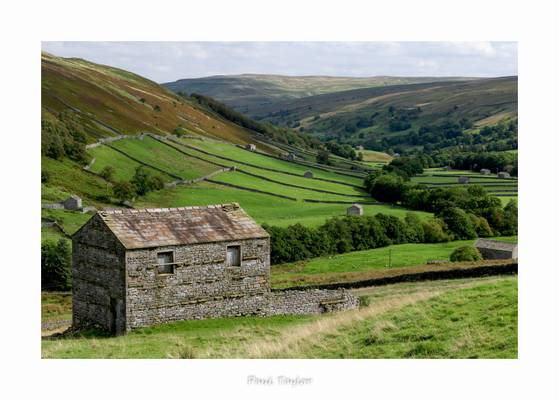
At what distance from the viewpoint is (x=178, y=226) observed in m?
29.6

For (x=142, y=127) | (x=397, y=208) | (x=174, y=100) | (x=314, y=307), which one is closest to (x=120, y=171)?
(x=142, y=127)

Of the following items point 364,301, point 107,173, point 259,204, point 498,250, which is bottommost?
point 364,301

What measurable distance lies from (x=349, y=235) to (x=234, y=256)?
1281 inches

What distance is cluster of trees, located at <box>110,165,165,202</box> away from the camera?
61.7 m

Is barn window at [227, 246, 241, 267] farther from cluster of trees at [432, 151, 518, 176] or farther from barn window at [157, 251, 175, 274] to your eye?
cluster of trees at [432, 151, 518, 176]

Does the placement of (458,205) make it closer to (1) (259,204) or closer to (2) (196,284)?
(1) (259,204)

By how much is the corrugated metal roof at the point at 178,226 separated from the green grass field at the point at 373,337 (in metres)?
3.31

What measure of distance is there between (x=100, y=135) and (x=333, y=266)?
32749 millimetres

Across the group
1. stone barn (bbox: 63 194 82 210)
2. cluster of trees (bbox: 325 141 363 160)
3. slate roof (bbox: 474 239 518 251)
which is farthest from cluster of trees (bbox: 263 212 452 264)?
cluster of trees (bbox: 325 141 363 160)

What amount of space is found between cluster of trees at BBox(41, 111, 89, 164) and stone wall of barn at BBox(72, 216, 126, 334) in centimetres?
3460

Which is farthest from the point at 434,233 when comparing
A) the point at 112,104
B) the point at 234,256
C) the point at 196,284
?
the point at 112,104

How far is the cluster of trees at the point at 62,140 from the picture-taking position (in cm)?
6394

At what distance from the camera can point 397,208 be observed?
3123 inches

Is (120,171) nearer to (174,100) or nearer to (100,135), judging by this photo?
(100,135)
